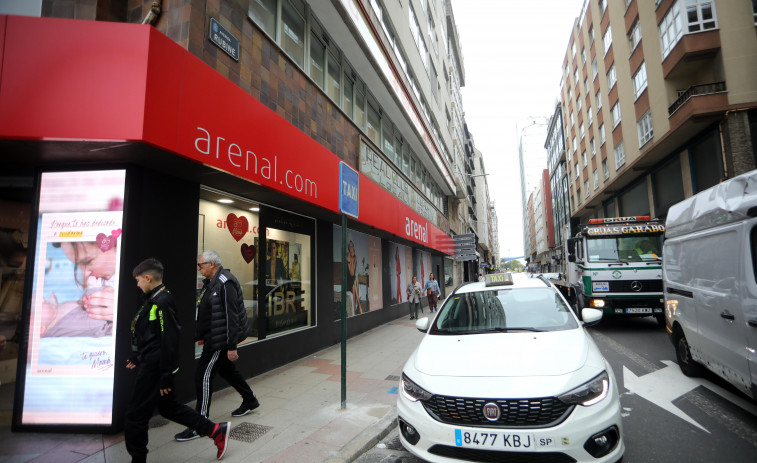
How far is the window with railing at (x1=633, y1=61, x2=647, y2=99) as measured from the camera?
1959cm

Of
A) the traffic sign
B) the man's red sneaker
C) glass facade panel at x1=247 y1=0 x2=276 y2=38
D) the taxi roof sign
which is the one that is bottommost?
the man's red sneaker

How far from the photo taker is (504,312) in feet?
13.8

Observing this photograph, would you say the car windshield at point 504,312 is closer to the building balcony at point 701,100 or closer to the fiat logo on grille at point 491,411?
the fiat logo on grille at point 491,411

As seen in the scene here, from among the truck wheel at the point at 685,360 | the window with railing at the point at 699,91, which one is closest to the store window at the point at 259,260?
the truck wheel at the point at 685,360

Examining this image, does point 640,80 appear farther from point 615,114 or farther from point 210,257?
point 210,257

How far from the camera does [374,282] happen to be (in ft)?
40.4

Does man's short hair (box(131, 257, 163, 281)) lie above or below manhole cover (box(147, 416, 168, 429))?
above

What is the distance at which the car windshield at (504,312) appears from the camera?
392cm

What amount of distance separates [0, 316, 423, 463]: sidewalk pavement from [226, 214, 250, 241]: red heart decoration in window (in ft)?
7.89

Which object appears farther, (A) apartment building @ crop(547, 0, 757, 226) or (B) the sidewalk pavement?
(A) apartment building @ crop(547, 0, 757, 226)

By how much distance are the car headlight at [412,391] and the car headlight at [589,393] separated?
986 mm

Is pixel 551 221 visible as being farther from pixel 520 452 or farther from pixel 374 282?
pixel 520 452

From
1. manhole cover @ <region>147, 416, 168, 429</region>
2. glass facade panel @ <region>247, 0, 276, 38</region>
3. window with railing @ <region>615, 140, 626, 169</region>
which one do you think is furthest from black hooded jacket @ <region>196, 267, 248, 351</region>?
window with railing @ <region>615, 140, 626, 169</region>

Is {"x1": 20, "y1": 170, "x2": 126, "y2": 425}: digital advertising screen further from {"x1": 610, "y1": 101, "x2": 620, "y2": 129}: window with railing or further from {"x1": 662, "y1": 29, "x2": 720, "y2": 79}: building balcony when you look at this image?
{"x1": 610, "y1": 101, "x2": 620, "y2": 129}: window with railing
